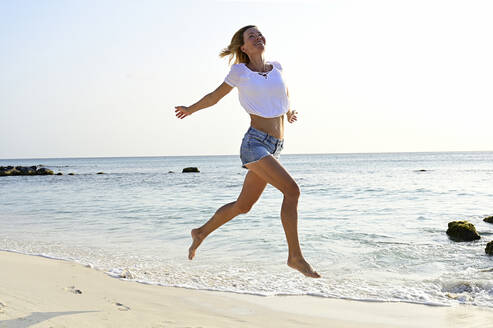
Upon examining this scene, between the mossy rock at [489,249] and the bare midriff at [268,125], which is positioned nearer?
the bare midriff at [268,125]

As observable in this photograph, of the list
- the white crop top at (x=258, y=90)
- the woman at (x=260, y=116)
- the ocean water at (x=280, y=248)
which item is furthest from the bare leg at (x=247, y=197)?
the ocean water at (x=280, y=248)

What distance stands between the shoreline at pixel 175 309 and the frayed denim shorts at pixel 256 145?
5.01 feet

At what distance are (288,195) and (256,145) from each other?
499mm

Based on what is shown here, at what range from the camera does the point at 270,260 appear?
7.57 meters

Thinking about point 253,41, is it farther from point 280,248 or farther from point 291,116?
point 280,248

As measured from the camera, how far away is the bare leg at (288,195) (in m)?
3.94

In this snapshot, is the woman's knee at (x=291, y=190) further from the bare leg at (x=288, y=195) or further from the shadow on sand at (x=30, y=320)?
the shadow on sand at (x=30, y=320)

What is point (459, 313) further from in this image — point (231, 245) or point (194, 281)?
point (231, 245)

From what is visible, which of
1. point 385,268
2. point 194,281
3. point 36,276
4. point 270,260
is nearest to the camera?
point 36,276

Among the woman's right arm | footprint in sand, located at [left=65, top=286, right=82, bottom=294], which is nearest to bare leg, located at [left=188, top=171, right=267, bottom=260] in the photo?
the woman's right arm

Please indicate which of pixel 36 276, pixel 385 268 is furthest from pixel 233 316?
pixel 385 268

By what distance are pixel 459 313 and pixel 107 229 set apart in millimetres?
8011

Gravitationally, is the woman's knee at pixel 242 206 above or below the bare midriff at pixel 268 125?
below

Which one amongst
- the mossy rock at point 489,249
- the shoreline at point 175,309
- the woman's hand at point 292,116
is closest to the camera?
the shoreline at point 175,309
